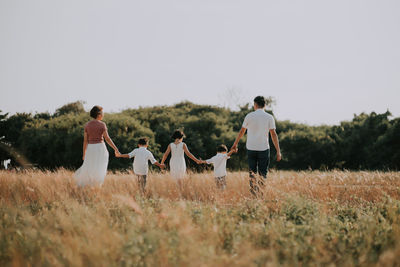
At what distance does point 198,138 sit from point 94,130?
15.9 metres

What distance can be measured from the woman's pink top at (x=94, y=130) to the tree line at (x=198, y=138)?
36.5 feet

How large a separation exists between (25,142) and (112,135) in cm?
628

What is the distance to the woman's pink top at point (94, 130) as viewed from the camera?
6918 millimetres

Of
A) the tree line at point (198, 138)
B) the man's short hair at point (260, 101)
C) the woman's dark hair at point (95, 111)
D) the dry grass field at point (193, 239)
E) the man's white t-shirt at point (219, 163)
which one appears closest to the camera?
the dry grass field at point (193, 239)

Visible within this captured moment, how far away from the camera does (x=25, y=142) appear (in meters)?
19.9

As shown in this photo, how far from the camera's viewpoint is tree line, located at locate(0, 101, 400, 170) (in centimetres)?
1878

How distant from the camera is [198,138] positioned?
74.5ft

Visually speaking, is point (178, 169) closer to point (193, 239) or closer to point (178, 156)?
point (178, 156)

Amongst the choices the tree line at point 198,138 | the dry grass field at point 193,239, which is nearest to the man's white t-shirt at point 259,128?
the dry grass field at point 193,239

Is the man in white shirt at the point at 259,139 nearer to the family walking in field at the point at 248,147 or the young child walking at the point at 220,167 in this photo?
the family walking in field at the point at 248,147

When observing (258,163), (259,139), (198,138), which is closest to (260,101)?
(259,139)

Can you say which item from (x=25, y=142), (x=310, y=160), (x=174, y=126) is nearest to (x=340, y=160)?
(x=310, y=160)

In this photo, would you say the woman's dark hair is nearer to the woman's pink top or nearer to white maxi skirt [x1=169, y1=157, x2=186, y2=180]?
the woman's pink top

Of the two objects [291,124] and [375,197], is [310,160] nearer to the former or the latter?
[291,124]
